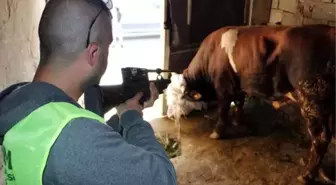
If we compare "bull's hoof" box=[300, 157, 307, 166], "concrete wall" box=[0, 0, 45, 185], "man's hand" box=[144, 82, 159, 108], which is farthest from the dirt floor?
"man's hand" box=[144, 82, 159, 108]

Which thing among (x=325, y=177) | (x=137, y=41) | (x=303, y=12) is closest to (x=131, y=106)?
(x=325, y=177)

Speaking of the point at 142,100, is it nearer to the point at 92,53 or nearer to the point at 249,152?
the point at 92,53

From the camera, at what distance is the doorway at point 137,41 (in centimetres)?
589

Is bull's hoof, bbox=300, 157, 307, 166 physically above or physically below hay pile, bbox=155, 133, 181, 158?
above

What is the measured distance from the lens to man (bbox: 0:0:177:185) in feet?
3.54

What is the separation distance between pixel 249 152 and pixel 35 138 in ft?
11.2

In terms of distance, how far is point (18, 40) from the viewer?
222 cm

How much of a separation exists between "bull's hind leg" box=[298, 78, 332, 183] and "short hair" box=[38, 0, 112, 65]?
253 centimetres

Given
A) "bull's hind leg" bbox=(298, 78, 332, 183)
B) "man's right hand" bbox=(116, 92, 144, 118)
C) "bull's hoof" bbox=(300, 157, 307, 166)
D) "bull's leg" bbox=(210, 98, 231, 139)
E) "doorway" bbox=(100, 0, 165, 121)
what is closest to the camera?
"man's right hand" bbox=(116, 92, 144, 118)

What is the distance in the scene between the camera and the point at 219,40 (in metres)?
4.41

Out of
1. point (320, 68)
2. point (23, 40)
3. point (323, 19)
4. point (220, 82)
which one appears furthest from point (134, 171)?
point (323, 19)

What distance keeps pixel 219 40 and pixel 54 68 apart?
3.31 meters

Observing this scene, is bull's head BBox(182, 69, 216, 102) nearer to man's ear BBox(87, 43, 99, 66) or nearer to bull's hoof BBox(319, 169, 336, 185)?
bull's hoof BBox(319, 169, 336, 185)

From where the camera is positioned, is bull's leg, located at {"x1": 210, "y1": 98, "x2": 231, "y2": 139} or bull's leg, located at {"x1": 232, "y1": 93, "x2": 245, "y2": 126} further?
bull's leg, located at {"x1": 232, "y1": 93, "x2": 245, "y2": 126}
